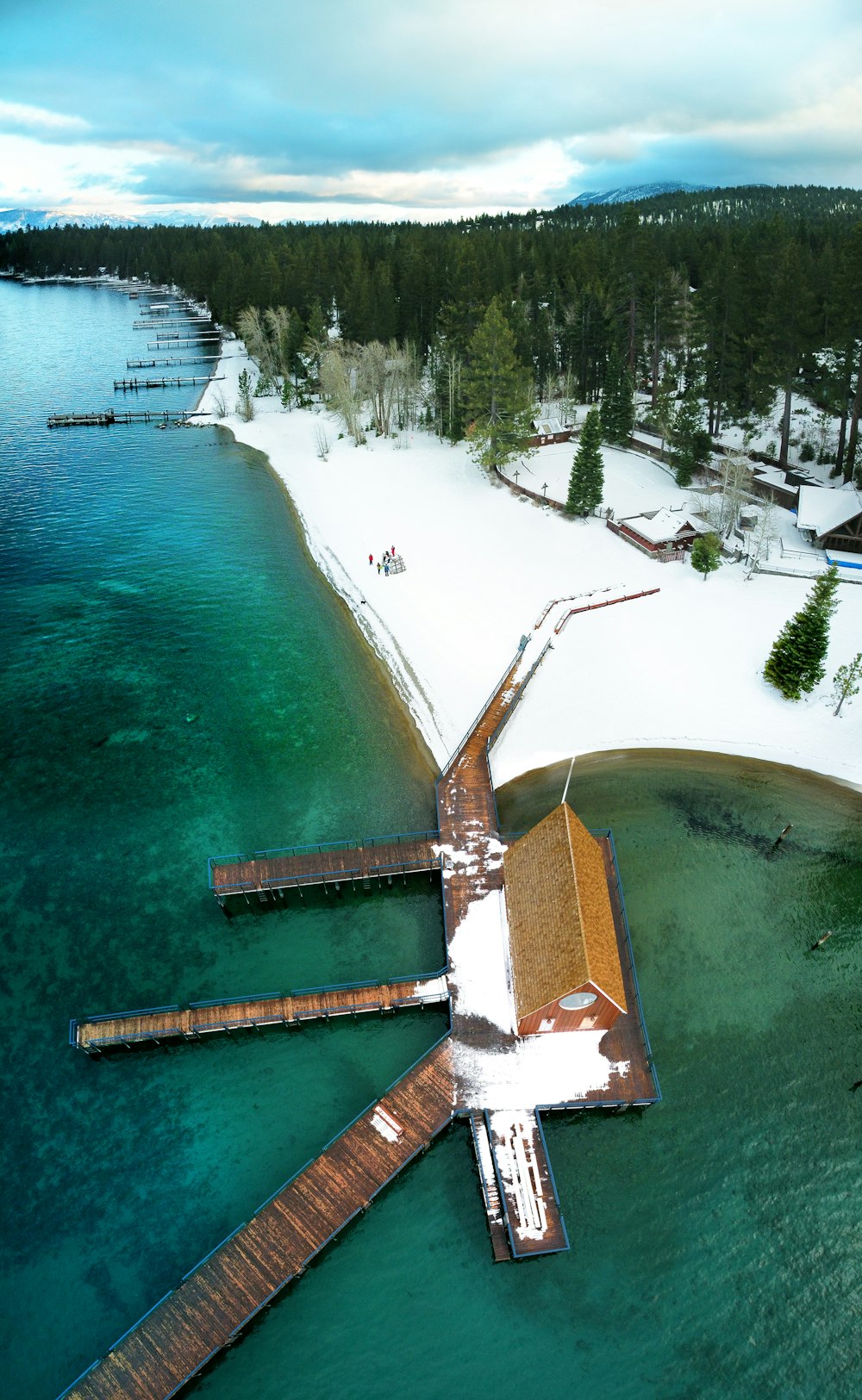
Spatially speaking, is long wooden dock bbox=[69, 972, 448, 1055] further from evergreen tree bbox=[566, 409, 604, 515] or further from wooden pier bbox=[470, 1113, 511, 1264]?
evergreen tree bbox=[566, 409, 604, 515]

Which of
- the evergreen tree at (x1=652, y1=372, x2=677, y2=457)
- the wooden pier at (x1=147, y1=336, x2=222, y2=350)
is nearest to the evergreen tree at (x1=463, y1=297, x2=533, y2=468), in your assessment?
the evergreen tree at (x1=652, y1=372, x2=677, y2=457)

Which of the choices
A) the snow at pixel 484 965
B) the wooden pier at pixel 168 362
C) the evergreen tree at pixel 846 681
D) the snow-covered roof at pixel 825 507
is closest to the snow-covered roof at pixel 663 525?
the snow-covered roof at pixel 825 507

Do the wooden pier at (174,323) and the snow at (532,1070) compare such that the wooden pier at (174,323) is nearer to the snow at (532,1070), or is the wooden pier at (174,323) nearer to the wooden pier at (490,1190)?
the snow at (532,1070)

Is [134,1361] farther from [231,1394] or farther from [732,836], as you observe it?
[732,836]

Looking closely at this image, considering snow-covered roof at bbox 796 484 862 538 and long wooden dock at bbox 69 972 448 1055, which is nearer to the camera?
long wooden dock at bbox 69 972 448 1055

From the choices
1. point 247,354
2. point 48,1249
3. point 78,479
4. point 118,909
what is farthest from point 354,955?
point 247,354

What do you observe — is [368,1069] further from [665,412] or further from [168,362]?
[168,362]
